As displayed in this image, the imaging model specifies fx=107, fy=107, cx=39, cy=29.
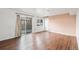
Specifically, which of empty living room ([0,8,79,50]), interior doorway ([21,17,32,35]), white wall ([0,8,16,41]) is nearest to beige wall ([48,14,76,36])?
empty living room ([0,8,79,50])

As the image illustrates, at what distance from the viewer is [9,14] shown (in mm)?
2189

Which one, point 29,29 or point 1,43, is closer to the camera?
point 1,43

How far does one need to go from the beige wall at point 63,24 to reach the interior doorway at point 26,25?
1.40 ft

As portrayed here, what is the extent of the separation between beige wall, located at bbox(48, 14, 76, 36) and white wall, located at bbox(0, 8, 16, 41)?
81 cm

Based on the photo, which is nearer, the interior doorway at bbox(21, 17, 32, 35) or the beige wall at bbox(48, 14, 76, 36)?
the beige wall at bbox(48, 14, 76, 36)

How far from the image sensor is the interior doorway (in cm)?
229

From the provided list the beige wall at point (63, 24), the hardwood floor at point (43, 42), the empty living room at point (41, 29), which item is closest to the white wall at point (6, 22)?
the empty living room at point (41, 29)

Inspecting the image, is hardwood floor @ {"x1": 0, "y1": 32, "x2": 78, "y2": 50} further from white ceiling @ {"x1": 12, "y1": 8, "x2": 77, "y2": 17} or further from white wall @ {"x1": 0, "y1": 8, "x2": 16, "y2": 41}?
white ceiling @ {"x1": 12, "y1": 8, "x2": 77, "y2": 17}

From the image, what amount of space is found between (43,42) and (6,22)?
87 cm

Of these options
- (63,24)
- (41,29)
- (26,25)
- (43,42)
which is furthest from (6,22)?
(63,24)

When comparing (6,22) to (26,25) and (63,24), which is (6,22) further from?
(63,24)
